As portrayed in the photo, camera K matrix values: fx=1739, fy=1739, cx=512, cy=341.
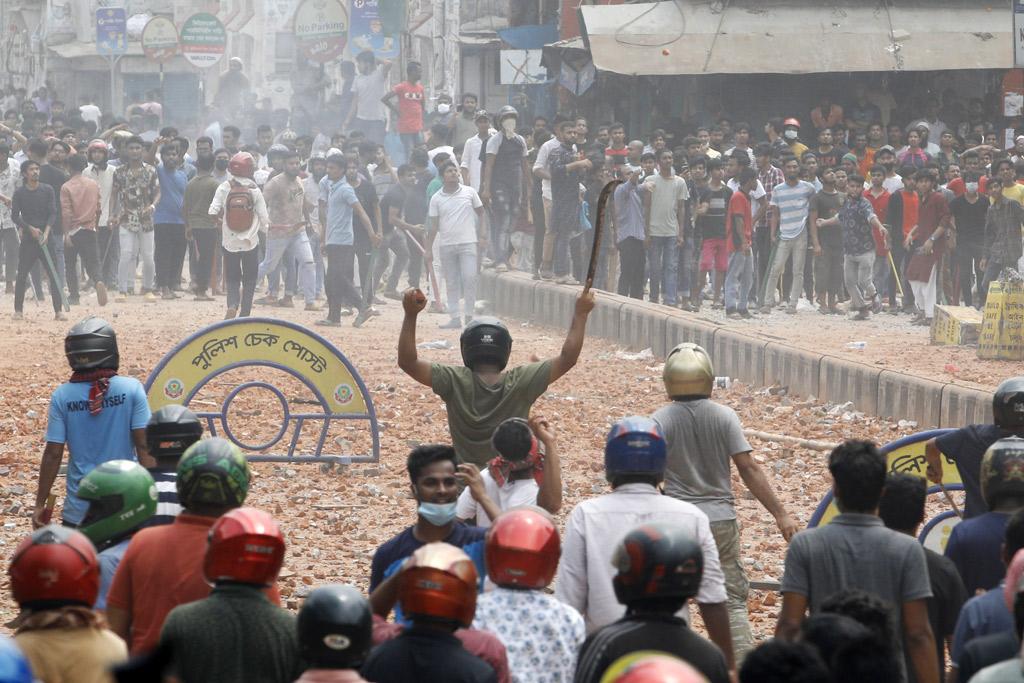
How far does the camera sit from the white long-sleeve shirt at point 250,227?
17.7 m

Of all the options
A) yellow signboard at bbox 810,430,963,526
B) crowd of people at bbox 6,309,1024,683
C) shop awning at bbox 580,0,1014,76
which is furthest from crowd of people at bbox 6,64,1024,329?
crowd of people at bbox 6,309,1024,683

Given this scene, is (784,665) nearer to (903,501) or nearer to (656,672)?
(656,672)

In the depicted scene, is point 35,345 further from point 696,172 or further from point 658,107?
point 658,107

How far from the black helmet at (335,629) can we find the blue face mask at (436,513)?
1191 mm

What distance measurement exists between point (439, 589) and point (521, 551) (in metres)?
0.44

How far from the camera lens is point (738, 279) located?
1836 cm

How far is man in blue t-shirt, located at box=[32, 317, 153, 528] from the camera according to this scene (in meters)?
6.73

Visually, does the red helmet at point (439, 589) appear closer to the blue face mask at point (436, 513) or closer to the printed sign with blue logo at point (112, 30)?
the blue face mask at point (436, 513)

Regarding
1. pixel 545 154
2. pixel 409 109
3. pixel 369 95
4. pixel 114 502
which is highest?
pixel 369 95

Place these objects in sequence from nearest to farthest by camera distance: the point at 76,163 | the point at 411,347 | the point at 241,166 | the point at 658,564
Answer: the point at 658,564 < the point at 411,347 < the point at 241,166 < the point at 76,163

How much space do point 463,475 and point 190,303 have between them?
48.2 ft

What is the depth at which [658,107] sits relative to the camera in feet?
88.2

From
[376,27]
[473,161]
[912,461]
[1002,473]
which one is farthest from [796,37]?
[1002,473]

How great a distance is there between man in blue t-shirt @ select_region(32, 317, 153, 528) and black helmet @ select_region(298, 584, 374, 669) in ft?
10.2
